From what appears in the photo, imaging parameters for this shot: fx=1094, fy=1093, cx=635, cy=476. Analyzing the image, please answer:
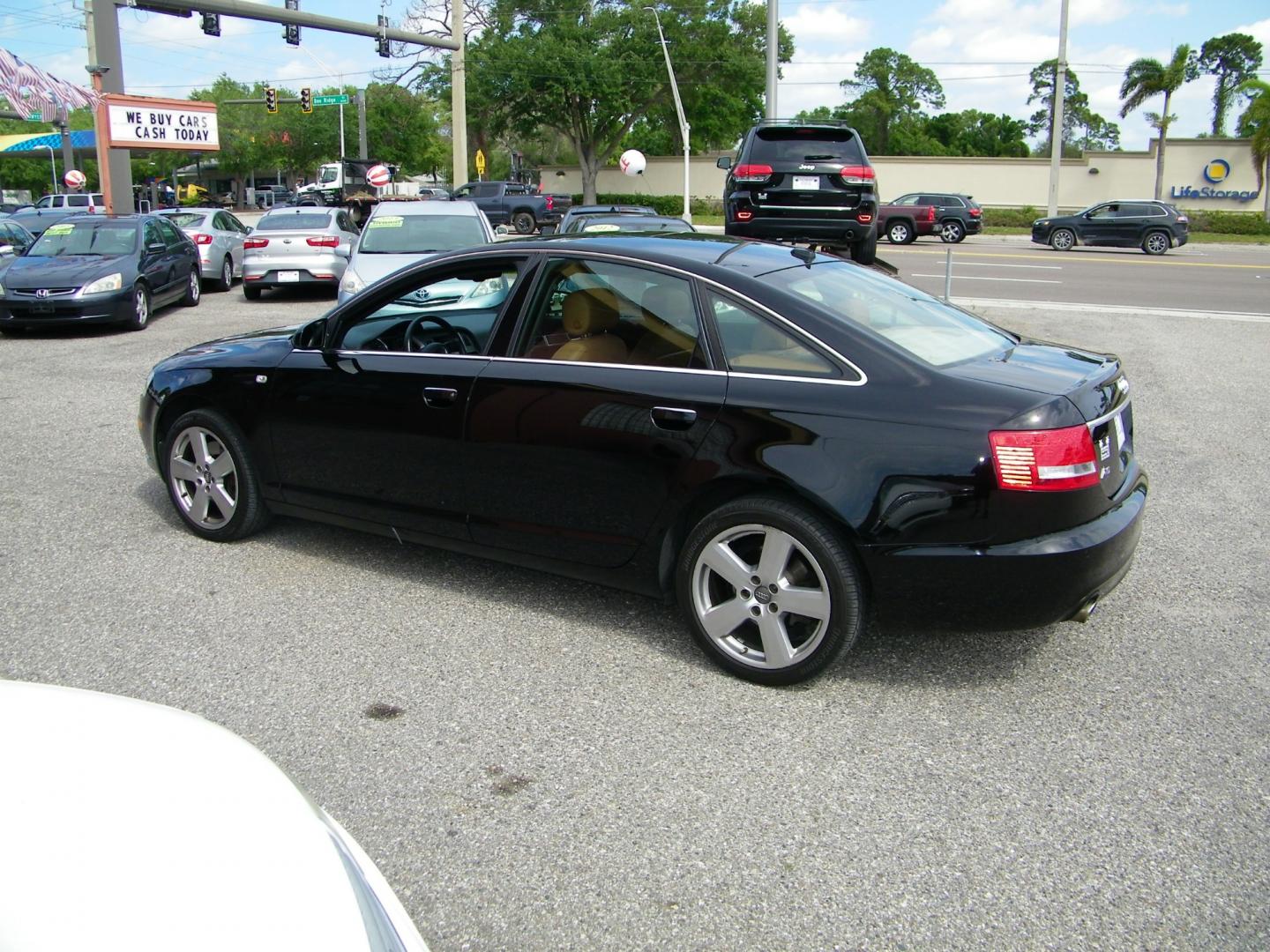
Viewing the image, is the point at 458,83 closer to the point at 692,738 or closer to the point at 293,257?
the point at 293,257

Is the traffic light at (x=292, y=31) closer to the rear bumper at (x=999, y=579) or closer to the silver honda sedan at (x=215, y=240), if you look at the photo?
the silver honda sedan at (x=215, y=240)

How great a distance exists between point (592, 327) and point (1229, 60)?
256 ft

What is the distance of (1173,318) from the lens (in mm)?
14602

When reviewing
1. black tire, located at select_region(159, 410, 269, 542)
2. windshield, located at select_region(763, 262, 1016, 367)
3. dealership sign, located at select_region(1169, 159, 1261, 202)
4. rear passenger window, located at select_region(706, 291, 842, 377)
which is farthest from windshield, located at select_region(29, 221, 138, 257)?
dealership sign, located at select_region(1169, 159, 1261, 202)

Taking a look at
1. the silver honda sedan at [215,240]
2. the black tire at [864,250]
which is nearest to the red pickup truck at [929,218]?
the black tire at [864,250]

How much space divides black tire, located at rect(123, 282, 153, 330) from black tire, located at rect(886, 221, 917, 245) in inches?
994

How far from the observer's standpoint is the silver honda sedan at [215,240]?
60.7ft

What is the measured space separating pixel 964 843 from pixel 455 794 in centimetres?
148

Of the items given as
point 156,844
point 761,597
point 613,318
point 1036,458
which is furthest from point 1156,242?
point 156,844

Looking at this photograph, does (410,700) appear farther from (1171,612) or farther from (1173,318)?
(1173,318)

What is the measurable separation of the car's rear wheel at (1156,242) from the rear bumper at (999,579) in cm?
3044

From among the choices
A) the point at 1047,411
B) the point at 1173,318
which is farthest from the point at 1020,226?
the point at 1047,411

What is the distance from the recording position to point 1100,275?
22.2 meters

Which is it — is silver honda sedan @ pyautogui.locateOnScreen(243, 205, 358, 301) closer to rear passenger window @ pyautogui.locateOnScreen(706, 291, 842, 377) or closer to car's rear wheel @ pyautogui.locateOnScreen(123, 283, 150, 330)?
car's rear wheel @ pyautogui.locateOnScreen(123, 283, 150, 330)
